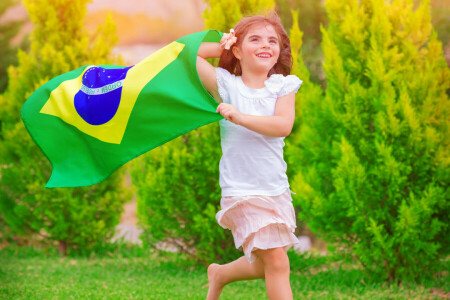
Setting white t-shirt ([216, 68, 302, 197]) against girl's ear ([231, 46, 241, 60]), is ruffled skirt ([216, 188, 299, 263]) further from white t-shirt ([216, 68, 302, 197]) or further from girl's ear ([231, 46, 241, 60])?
girl's ear ([231, 46, 241, 60])

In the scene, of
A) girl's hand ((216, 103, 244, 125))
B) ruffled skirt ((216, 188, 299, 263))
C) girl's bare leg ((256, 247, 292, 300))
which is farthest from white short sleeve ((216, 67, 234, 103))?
girl's bare leg ((256, 247, 292, 300))

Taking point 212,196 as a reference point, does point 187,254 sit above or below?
below

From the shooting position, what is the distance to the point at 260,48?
295cm

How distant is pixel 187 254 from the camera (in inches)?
228

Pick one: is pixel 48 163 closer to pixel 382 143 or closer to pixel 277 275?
pixel 382 143

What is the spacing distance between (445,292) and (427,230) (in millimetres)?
516

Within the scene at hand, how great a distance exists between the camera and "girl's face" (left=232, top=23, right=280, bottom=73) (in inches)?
116

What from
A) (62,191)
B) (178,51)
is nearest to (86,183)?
(178,51)

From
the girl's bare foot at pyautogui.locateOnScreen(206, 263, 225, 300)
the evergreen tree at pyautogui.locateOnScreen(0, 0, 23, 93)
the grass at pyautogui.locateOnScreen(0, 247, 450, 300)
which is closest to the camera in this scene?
the girl's bare foot at pyautogui.locateOnScreen(206, 263, 225, 300)

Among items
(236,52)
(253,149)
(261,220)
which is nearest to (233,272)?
(261,220)

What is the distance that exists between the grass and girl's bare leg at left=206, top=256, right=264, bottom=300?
95 cm

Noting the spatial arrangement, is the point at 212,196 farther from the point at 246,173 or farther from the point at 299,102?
the point at 246,173

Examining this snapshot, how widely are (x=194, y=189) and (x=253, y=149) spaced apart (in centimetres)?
266

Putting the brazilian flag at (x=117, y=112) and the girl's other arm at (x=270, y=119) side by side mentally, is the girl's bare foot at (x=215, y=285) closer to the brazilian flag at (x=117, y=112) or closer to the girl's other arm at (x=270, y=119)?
the brazilian flag at (x=117, y=112)
